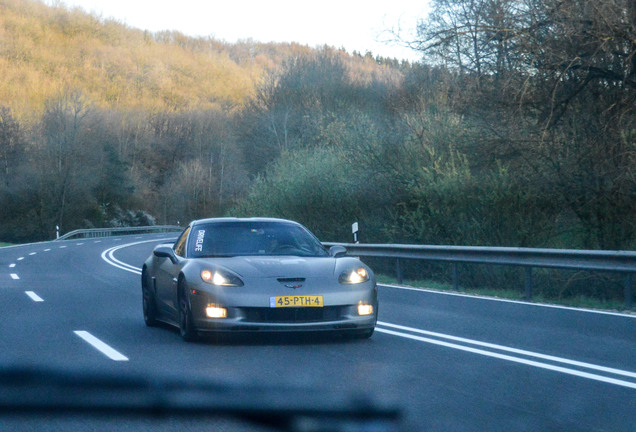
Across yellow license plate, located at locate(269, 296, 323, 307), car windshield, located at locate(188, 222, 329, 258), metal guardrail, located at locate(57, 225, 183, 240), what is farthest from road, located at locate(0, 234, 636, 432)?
metal guardrail, located at locate(57, 225, 183, 240)

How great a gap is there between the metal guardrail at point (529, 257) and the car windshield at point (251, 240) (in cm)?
481

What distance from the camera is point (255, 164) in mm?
45375

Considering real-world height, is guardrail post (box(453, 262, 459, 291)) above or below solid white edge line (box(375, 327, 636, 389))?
below

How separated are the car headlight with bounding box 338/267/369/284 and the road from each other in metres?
0.63

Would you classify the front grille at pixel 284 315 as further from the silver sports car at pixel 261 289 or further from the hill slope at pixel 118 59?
the hill slope at pixel 118 59

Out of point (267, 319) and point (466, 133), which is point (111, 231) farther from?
point (267, 319)

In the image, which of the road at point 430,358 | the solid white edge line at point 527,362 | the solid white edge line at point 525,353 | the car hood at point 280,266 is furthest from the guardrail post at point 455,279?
the car hood at point 280,266

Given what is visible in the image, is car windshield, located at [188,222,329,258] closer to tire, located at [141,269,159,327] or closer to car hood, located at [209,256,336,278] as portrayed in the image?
car hood, located at [209,256,336,278]

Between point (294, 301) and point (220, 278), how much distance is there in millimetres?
782

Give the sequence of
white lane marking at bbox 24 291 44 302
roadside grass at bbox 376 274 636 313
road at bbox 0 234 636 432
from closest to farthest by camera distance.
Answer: road at bbox 0 234 636 432 → roadside grass at bbox 376 274 636 313 → white lane marking at bbox 24 291 44 302

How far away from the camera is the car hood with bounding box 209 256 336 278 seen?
8.02m

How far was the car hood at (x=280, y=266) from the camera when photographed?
316 inches

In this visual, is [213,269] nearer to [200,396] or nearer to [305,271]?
[305,271]

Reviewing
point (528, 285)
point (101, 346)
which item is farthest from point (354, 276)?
point (528, 285)
